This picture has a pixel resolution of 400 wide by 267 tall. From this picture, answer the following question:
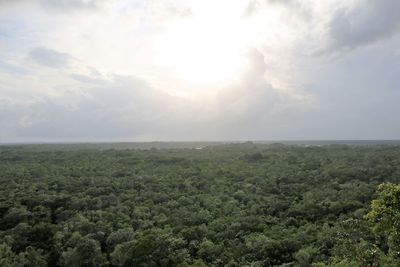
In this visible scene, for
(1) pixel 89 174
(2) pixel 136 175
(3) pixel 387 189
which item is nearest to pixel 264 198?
(2) pixel 136 175

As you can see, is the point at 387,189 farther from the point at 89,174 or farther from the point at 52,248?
the point at 89,174

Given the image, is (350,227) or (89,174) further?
(89,174)

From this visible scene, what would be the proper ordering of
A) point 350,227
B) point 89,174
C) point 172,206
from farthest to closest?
point 89,174, point 172,206, point 350,227

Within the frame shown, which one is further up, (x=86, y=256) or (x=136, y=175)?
(x=136, y=175)

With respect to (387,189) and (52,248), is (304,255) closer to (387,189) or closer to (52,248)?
(387,189)

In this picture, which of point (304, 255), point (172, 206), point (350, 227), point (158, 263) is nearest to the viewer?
point (350, 227)

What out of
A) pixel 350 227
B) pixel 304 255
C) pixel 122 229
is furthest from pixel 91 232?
pixel 350 227
